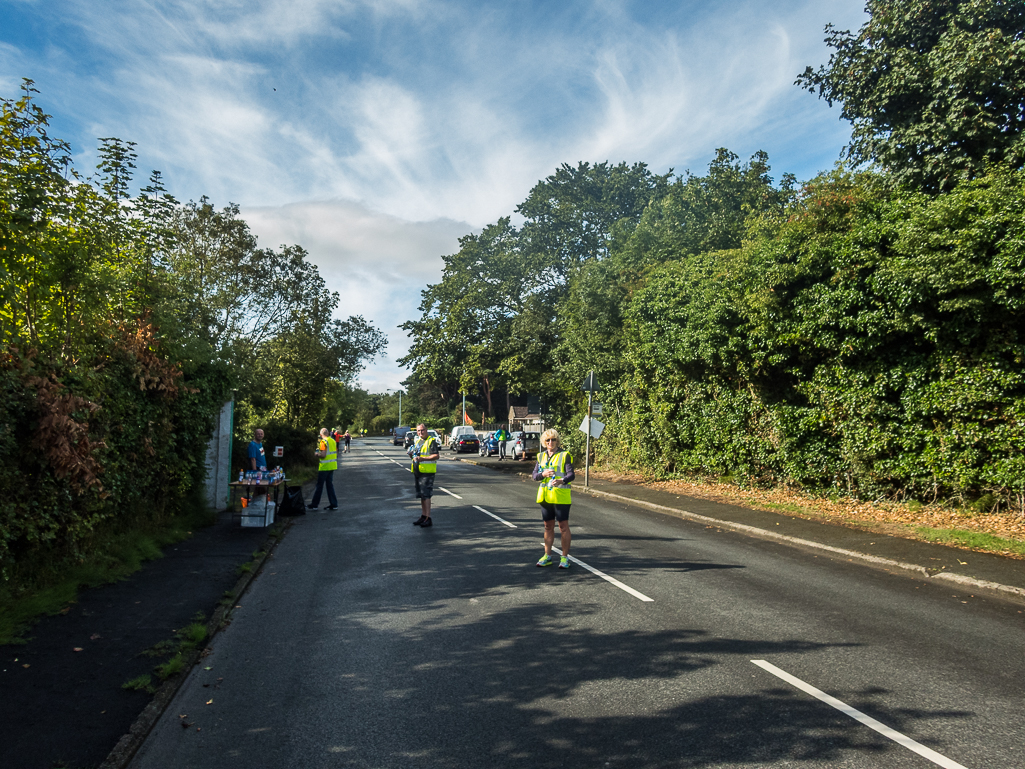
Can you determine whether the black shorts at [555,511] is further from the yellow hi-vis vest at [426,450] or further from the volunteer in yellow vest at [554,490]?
the yellow hi-vis vest at [426,450]

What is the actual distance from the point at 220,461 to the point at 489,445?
88.5 feet

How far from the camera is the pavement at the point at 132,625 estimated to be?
156 inches

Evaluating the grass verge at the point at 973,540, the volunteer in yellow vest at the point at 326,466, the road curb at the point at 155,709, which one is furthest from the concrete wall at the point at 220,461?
the grass verge at the point at 973,540

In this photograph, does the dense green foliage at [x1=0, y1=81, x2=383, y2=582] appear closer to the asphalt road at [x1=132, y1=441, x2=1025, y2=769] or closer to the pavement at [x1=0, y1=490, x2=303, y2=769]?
the pavement at [x1=0, y1=490, x2=303, y2=769]

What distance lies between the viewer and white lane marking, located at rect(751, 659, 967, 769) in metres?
3.62

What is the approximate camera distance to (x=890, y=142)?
44.5 ft

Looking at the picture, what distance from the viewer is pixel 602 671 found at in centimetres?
493

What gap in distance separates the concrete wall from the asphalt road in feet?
18.0

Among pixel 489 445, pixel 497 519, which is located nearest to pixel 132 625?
pixel 497 519

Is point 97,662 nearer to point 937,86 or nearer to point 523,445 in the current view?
point 937,86

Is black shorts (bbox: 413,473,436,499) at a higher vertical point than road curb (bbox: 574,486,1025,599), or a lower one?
higher

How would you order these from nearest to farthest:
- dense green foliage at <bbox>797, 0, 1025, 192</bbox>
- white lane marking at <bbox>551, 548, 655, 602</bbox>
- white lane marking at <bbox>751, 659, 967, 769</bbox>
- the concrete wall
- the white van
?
white lane marking at <bbox>751, 659, 967, 769</bbox>
white lane marking at <bbox>551, 548, 655, 602</bbox>
dense green foliage at <bbox>797, 0, 1025, 192</bbox>
the concrete wall
the white van

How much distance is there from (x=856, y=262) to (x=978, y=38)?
4.61 m

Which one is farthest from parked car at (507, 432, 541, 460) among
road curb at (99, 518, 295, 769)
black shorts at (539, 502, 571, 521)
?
road curb at (99, 518, 295, 769)
